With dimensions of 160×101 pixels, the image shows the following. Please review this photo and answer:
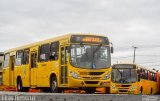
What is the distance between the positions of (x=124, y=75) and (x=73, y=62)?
53.2ft

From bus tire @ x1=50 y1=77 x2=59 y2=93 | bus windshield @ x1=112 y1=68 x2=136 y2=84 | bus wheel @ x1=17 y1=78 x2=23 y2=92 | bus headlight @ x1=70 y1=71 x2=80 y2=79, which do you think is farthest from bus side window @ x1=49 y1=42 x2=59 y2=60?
bus windshield @ x1=112 y1=68 x2=136 y2=84

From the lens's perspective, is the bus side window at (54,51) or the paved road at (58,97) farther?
the bus side window at (54,51)

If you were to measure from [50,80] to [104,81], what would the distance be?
9.29ft

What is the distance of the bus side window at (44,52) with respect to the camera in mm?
21531

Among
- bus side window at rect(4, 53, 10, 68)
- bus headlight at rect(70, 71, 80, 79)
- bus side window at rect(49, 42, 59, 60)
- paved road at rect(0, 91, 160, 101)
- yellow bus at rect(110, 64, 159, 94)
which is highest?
bus side window at rect(49, 42, 59, 60)

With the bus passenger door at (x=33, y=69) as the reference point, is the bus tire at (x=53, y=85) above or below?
below

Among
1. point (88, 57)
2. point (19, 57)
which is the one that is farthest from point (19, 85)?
point (88, 57)

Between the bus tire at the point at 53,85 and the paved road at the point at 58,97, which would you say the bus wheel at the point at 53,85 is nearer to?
the bus tire at the point at 53,85

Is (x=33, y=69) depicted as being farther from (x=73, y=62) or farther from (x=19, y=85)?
(x=73, y=62)

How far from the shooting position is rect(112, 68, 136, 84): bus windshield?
116ft

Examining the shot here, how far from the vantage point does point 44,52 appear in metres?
21.9

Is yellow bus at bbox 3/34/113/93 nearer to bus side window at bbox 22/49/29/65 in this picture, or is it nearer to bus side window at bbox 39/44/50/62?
bus side window at bbox 39/44/50/62

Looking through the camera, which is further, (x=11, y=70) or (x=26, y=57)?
(x=11, y=70)

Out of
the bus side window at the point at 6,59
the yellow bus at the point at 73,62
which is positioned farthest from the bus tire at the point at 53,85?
the bus side window at the point at 6,59
